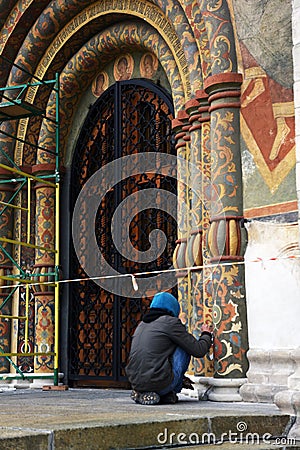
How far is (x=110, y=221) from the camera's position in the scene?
8961 millimetres

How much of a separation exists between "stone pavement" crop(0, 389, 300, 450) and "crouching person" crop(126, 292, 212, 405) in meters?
0.30

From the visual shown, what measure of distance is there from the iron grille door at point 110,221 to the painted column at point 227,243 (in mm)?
1538

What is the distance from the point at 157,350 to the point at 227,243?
1.14 m

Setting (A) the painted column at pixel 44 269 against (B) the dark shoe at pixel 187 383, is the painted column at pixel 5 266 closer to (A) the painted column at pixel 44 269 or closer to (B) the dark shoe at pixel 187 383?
(A) the painted column at pixel 44 269

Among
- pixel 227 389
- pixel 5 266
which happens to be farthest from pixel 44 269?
pixel 227 389

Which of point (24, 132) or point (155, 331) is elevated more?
point (24, 132)

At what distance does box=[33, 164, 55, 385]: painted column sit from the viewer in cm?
909

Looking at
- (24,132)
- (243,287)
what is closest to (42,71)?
(24,132)

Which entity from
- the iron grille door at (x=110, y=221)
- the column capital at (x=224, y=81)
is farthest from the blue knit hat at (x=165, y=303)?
the iron grille door at (x=110, y=221)

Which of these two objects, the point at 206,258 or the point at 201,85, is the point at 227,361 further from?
the point at 201,85

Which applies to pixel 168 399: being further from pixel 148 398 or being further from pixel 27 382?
pixel 27 382

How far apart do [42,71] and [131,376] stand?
482cm

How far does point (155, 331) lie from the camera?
232 inches

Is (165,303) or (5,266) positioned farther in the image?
(5,266)
